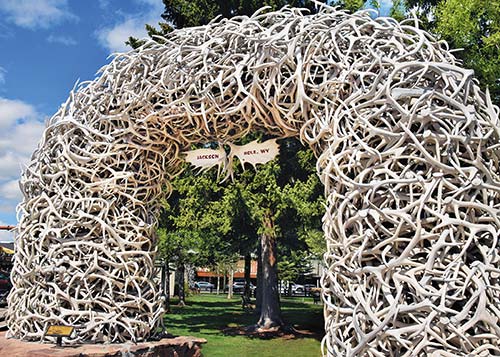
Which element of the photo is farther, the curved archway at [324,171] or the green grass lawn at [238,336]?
the green grass lawn at [238,336]

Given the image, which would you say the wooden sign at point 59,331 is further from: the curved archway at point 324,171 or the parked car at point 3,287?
the parked car at point 3,287

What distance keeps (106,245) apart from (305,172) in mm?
8651

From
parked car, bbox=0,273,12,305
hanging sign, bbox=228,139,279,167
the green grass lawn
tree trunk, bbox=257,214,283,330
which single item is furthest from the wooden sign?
parked car, bbox=0,273,12,305

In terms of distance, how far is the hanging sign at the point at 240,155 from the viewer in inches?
189

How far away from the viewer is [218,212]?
40.5ft

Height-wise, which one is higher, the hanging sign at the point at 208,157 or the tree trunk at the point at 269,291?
the hanging sign at the point at 208,157

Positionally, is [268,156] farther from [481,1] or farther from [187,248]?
[187,248]

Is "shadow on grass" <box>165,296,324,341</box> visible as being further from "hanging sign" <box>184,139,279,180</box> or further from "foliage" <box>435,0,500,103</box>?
"hanging sign" <box>184,139,279,180</box>

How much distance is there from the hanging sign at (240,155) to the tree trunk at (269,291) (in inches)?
284

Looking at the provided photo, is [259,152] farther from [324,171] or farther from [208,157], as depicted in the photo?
[324,171]

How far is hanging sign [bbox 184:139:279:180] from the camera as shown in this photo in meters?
4.81

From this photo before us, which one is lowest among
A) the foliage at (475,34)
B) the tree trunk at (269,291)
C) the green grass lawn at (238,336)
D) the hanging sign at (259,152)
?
the green grass lawn at (238,336)

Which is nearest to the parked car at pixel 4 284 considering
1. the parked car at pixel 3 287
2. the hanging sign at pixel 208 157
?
the parked car at pixel 3 287

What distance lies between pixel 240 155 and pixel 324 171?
1.31 m
